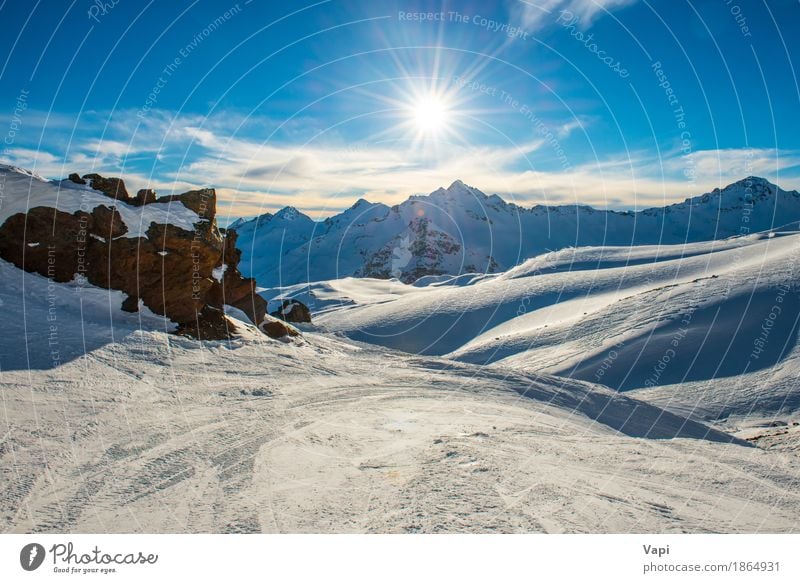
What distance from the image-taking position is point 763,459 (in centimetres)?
1163

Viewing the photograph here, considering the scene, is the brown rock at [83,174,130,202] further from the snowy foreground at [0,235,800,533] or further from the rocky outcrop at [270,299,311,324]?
the rocky outcrop at [270,299,311,324]

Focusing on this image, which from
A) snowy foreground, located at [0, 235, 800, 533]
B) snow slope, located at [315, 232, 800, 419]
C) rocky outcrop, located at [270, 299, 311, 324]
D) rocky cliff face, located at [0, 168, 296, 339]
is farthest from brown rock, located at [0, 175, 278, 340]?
snow slope, located at [315, 232, 800, 419]

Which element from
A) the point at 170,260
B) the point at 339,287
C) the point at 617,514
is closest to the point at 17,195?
the point at 170,260

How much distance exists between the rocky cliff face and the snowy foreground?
3.68ft

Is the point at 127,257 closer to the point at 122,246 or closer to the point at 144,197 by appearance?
the point at 122,246

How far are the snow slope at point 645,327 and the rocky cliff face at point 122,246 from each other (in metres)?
18.7

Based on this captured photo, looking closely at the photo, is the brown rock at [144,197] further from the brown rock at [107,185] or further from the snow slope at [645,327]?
the snow slope at [645,327]

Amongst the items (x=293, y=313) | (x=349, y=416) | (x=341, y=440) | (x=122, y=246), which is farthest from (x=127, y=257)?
(x=293, y=313)

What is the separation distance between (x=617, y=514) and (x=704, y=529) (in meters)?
1.30

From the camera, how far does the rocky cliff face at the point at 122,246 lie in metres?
19.1

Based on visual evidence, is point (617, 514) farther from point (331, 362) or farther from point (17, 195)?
point (17, 195)

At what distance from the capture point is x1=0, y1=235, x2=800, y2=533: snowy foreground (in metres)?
6.98

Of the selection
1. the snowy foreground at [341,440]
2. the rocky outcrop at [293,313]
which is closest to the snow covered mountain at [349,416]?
the snowy foreground at [341,440]

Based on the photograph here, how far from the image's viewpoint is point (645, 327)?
2969 centimetres
